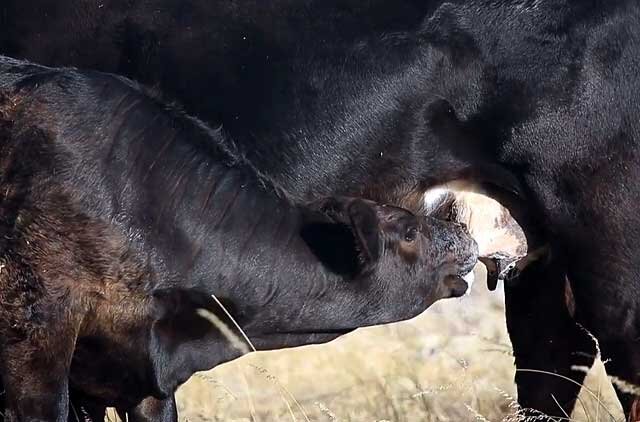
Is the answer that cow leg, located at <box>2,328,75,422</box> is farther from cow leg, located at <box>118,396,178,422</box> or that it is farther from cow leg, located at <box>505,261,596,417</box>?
cow leg, located at <box>505,261,596,417</box>

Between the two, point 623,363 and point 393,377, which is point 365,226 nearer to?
point 623,363

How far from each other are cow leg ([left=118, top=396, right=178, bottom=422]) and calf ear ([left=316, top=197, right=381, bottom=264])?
99cm

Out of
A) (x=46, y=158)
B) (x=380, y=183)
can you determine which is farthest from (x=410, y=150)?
(x=46, y=158)

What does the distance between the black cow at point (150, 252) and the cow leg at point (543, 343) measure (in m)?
0.94

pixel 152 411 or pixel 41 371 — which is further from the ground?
pixel 41 371

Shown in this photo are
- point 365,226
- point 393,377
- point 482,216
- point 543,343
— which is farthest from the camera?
point 393,377

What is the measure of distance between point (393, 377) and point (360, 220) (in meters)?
3.04

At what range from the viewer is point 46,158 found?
5754 millimetres

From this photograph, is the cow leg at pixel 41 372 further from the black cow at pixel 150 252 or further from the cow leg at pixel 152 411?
the cow leg at pixel 152 411

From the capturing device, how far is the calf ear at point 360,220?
5.88 meters

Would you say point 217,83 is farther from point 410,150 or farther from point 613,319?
point 613,319

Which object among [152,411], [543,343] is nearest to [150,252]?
[152,411]

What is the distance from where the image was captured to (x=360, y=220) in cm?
588

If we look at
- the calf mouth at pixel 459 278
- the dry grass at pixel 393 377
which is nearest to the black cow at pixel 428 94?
the calf mouth at pixel 459 278
